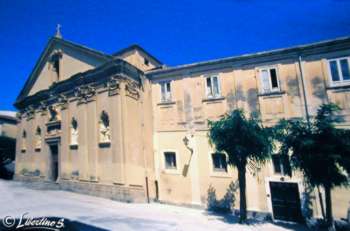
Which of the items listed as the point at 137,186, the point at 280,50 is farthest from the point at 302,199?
the point at 137,186

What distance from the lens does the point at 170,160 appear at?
14.2 m

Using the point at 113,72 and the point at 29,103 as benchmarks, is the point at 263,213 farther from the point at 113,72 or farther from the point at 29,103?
the point at 29,103

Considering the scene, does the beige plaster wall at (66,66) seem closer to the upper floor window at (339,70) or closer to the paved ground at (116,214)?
the paved ground at (116,214)

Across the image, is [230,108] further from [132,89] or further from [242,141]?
[132,89]

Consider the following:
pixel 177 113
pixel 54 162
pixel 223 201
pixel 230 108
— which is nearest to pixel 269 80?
pixel 230 108

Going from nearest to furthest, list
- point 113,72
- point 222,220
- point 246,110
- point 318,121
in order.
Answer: point 318,121 < point 222,220 < point 246,110 < point 113,72

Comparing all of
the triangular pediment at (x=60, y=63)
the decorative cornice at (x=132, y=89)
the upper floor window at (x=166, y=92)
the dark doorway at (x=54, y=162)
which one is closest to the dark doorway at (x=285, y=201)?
the upper floor window at (x=166, y=92)

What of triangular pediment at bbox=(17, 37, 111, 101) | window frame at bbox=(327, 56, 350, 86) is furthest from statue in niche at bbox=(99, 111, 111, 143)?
window frame at bbox=(327, 56, 350, 86)

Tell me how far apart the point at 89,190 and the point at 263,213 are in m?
10.8

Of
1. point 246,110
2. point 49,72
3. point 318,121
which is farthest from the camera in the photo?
point 49,72

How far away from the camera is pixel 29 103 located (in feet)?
69.4

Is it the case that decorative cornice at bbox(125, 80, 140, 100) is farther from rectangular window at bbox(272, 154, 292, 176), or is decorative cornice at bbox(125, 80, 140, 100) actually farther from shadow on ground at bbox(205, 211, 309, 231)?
rectangular window at bbox(272, 154, 292, 176)

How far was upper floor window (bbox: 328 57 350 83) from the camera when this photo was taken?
1084 centimetres

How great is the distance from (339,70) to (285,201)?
735 centimetres
